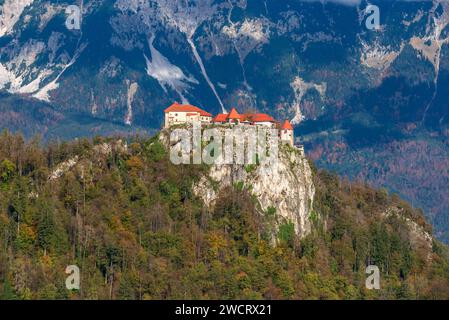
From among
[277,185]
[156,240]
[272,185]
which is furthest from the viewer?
[277,185]

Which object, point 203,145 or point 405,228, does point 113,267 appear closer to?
point 203,145

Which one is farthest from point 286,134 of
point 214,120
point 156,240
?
point 156,240

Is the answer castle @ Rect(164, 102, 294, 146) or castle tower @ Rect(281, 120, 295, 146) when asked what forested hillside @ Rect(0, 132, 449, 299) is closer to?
castle @ Rect(164, 102, 294, 146)

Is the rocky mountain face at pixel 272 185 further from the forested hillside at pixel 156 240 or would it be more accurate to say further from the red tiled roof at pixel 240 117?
the red tiled roof at pixel 240 117

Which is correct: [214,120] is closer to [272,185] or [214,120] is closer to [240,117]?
[240,117]

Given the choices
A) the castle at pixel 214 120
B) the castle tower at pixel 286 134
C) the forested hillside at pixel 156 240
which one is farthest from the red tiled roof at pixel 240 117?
the forested hillside at pixel 156 240

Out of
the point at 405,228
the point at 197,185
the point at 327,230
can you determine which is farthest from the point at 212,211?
the point at 405,228
